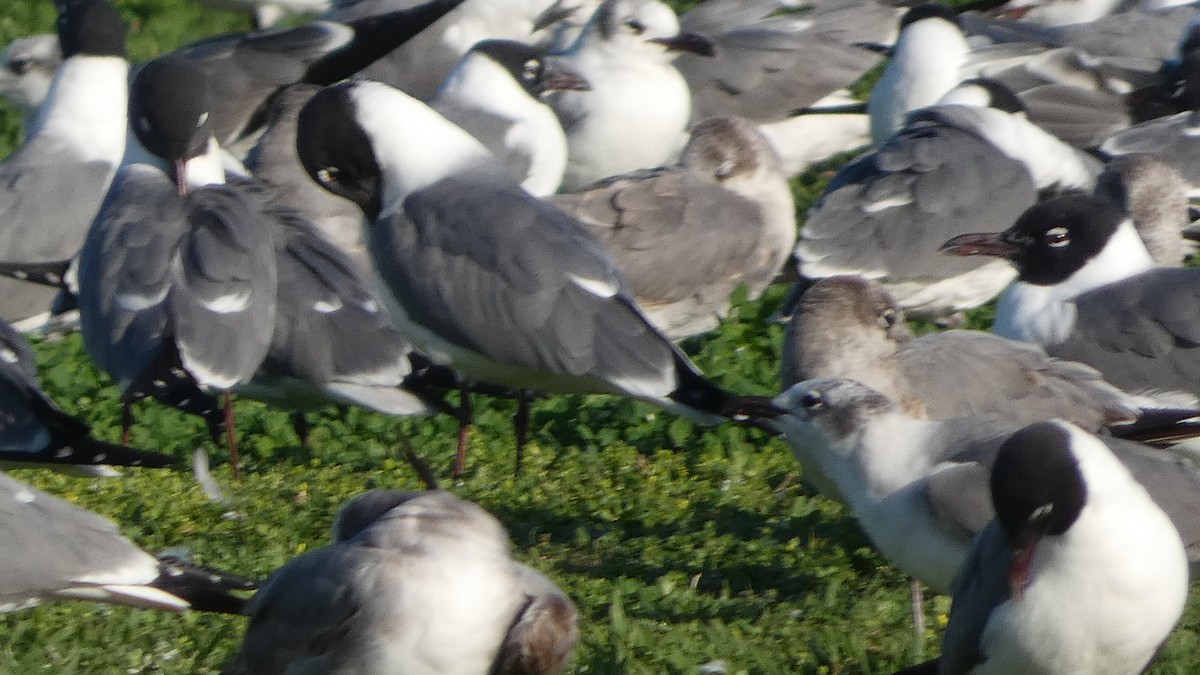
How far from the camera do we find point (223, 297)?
6598mm

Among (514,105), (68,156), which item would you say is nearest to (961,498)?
(514,105)

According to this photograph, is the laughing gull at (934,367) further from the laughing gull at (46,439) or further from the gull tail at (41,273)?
the gull tail at (41,273)

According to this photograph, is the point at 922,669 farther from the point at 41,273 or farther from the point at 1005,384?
the point at 41,273

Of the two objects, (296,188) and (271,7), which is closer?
(296,188)

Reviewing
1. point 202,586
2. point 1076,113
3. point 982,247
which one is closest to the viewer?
point 202,586

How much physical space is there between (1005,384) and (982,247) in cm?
145

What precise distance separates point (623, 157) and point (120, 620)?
5.99m

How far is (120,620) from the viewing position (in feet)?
17.8

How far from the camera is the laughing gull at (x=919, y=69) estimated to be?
1080 cm

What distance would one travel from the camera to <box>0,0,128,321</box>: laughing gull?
9.54 m

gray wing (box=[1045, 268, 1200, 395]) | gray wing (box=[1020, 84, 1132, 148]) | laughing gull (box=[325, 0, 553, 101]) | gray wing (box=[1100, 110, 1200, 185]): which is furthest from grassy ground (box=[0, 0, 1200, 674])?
laughing gull (box=[325, 0, 553, 101])

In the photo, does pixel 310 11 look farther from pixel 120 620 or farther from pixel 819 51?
pixel 120 620

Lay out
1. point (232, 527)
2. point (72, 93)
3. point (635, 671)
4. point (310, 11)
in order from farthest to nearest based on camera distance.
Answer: point (310, 11) < point (72, 93) < point (232, 527) < point (635, 671)

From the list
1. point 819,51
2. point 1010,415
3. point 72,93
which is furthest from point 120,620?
point 819,51
